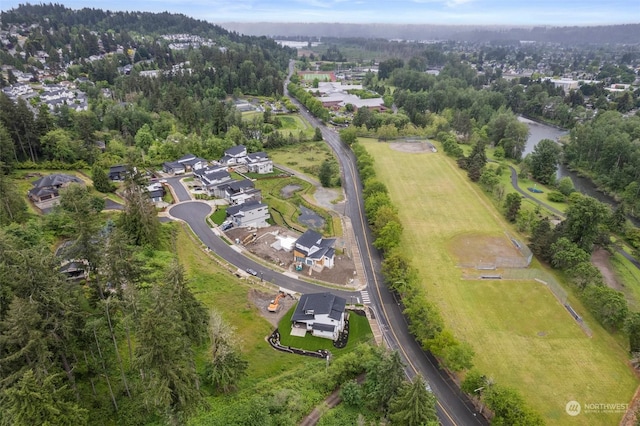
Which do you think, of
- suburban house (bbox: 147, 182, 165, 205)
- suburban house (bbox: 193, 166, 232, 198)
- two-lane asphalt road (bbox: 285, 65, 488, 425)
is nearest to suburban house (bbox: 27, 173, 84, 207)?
suburban house (bbox: 147, 182, 165, 205)

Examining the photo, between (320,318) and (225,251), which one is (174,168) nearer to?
(225,251)

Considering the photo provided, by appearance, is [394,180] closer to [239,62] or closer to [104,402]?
[104,402]

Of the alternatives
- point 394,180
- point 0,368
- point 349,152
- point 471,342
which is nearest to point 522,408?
point 471,342

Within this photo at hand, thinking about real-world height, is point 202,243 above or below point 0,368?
below

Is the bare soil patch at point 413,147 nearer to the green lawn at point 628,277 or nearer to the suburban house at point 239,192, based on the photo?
the suburban house at point 239,192

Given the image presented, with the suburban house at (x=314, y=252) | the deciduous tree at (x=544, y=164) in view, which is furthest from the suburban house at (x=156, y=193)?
the deciduous tree at (x=544, y=164)

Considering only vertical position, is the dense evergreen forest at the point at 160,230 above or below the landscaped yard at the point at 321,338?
above
